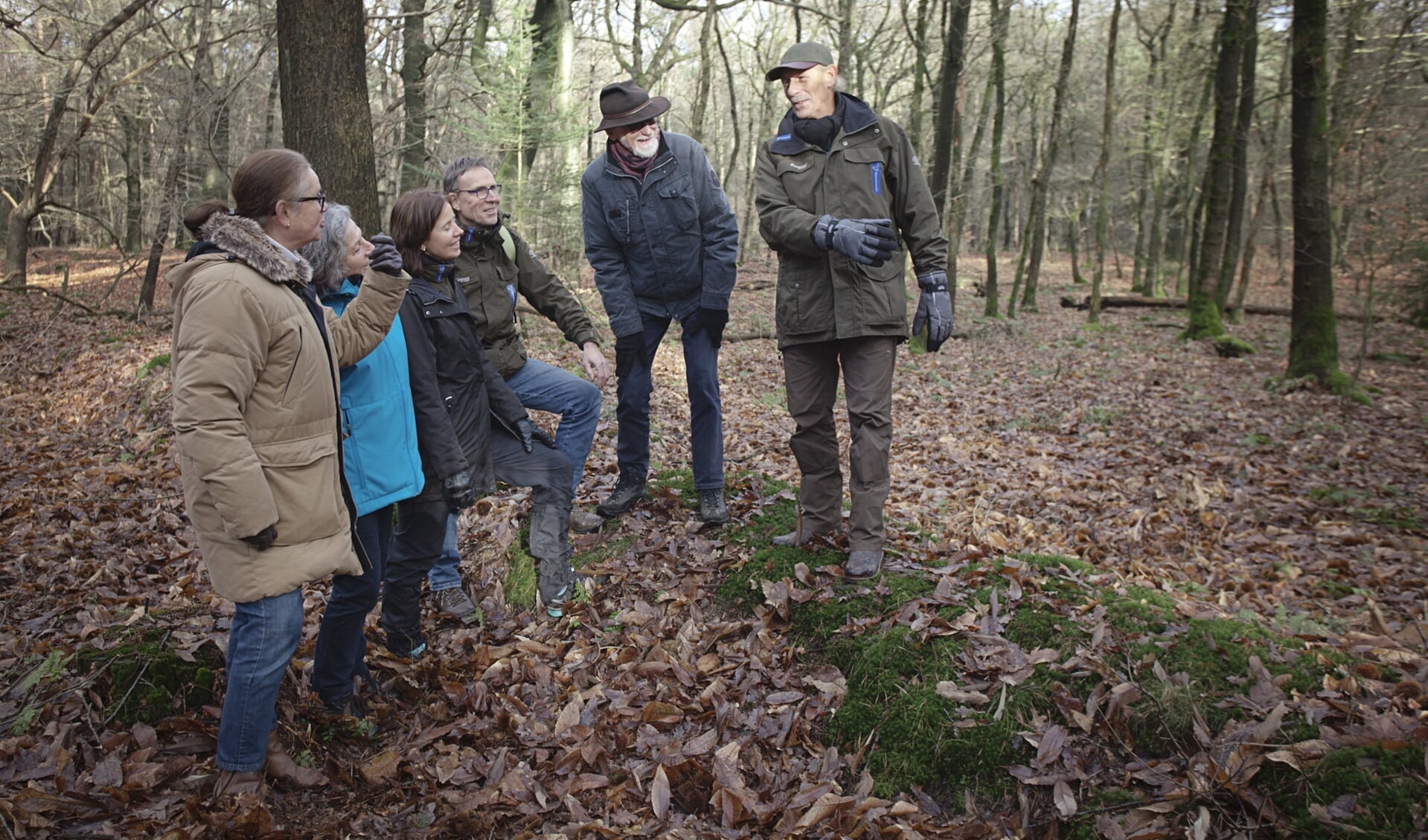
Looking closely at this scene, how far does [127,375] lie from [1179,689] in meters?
12.1

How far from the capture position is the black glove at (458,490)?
383cm

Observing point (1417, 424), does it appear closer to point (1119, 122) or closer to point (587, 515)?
point (587, 515)

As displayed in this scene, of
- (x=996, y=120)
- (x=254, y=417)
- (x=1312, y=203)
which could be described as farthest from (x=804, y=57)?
(x=996, y=120)

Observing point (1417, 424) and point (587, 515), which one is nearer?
point (587, 515)

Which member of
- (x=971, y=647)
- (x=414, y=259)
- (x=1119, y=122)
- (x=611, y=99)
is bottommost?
(x=971, y=647)

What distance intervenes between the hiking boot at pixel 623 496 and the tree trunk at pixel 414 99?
9441mm

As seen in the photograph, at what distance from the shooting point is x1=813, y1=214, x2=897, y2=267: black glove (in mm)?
3807

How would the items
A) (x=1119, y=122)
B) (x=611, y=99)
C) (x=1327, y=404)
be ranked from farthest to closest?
(x=1119, y=122)
(x=1327, y=404)
(x=611, y=99)

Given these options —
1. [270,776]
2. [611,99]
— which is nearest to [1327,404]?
[611,99]

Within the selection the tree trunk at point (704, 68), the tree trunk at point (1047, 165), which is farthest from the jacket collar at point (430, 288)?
the tree trunk at point (1047, 165)

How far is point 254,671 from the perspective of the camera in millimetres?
2871

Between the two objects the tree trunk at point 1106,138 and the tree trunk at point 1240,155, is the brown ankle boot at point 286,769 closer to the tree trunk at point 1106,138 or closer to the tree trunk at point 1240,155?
the tree trunk at point 1240,155

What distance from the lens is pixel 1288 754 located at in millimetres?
2650

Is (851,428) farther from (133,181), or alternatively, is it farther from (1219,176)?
(133,181)
